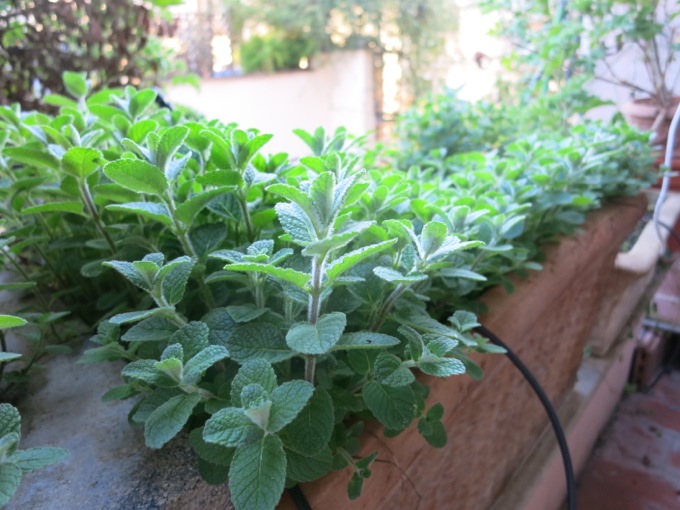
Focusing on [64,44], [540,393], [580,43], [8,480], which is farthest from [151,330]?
[580,43]

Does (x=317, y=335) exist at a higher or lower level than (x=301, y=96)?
higher

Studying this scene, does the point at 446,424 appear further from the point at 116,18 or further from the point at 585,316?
the point at 116,18

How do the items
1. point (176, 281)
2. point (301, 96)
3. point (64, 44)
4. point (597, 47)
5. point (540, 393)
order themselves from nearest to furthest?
point (176, 281) < point (540, 393) < point (64, 44) < point (597, 47) < point (301, 96)

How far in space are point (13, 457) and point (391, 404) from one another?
0.28 meters

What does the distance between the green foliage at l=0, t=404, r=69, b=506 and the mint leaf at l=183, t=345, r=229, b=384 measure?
103 millimetres

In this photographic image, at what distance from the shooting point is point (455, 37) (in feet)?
12.2

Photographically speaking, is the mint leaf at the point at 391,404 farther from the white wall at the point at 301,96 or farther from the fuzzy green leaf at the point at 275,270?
the white wall at the point at 301,96

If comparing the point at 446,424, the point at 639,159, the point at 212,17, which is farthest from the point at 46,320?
the point at 212,17

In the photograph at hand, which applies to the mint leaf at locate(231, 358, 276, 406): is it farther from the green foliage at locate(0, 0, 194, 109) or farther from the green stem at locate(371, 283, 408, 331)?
the green foliage at locate(0, 0, 194, 109)

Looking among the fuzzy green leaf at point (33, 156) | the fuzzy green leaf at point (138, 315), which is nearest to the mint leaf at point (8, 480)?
the fuzzy green leaf at point (138, 315)

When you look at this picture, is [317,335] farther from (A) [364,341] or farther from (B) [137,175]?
(B) [137,175]

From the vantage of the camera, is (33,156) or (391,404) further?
(33,156)

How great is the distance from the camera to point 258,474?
15.1 inches

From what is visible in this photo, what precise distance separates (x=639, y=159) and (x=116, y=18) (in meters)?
1.32
